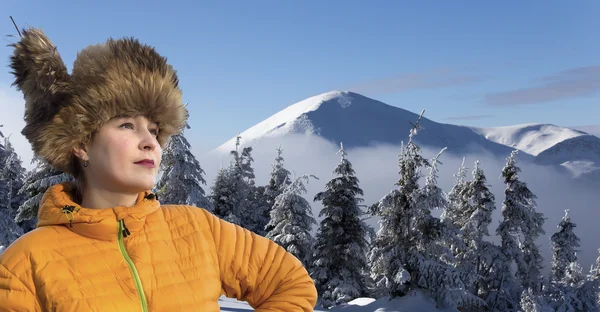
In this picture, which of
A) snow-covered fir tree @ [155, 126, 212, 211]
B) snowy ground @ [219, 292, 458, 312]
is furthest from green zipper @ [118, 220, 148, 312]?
snow-covered fir tree @ [155, 126, 212, 211]

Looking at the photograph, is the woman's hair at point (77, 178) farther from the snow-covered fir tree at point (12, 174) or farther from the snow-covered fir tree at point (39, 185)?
the snow-covered fir tree at point (12, 174)

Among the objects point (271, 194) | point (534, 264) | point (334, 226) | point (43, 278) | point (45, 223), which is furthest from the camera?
point (271, 194)

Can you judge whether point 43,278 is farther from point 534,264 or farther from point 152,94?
point 534,264

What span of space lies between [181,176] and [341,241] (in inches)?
365

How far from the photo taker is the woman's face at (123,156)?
238 cm

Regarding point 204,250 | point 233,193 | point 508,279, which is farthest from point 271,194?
point 204,250

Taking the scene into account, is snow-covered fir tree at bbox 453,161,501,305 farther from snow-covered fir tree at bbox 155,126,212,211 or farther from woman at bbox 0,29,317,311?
woman at bbox 0,29,317,311

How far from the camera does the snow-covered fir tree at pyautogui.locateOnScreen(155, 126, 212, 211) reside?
942 inches

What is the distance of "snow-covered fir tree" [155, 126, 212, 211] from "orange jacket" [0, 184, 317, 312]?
70.8ft

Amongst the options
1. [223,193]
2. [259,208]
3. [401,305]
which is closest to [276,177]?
[259,208]

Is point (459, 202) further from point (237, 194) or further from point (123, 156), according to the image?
point (123, 156)

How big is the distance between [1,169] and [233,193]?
1563cm

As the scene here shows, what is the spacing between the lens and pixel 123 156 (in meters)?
2.37

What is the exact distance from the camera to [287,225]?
1039 inches
